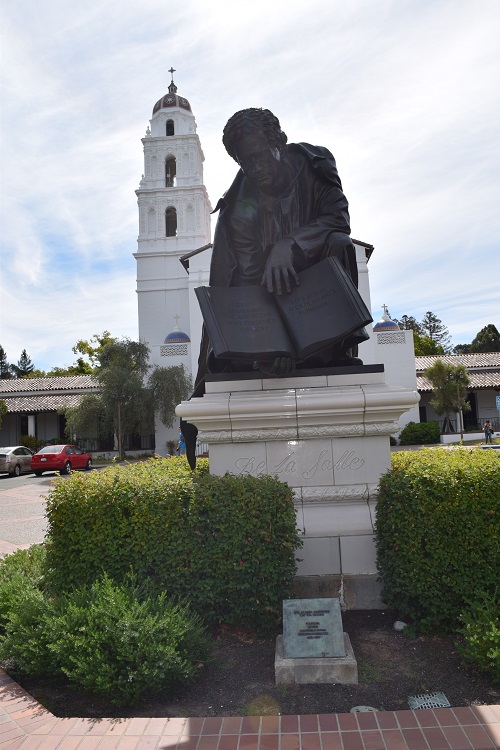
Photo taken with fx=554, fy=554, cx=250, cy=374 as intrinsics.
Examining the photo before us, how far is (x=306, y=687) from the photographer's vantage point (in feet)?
9.48

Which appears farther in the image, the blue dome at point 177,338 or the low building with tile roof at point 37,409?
the low building with tile roof at point 37,409

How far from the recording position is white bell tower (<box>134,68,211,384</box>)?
35.9 meters

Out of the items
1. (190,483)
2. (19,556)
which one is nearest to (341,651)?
(190,483)

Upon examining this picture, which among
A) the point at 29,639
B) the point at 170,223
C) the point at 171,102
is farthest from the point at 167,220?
the point at 29,639

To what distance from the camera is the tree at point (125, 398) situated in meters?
26.2

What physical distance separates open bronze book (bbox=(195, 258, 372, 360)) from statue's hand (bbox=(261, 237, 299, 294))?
9 centimetres

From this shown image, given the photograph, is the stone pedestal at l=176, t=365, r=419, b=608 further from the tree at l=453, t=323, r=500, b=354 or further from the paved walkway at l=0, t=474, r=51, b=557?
the tree at l=453, t=323, r=500, b=354

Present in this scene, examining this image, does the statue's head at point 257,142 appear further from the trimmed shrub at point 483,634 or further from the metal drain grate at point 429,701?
the metal drain grate at point 429,701

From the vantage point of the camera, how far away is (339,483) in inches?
167

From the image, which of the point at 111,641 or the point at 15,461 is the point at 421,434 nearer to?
the point at 15,461

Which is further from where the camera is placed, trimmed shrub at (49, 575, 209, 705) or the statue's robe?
the statue's robe

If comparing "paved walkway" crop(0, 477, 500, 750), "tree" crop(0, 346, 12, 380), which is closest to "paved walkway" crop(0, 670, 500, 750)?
"paved walkway" crop(0, 477, 500, 750)

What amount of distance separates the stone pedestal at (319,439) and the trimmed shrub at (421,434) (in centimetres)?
2414

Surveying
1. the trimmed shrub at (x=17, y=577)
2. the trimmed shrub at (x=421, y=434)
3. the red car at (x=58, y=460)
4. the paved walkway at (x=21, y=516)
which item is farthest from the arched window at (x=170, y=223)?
the trimmed shrub at (x=17, y=577)
